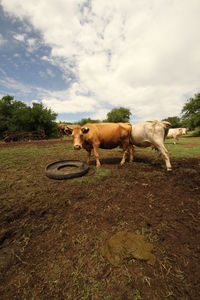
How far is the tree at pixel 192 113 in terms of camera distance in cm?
2638

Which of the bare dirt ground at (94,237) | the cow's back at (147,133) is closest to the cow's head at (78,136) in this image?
the bare dirt ground at (94,237)

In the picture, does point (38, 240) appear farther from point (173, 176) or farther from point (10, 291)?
point (173, 176)

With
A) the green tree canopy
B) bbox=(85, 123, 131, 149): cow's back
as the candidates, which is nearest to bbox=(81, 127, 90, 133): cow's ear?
bbox=(85, 123, 131, 149): cow's back

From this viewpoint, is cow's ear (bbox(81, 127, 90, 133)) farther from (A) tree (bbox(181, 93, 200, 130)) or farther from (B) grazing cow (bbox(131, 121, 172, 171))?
(A) tree (bbox(181, 93, 200, 130))

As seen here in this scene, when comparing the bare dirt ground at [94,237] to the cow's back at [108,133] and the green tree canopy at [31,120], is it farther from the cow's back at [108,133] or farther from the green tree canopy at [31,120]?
the green tree canopy at [31,120]

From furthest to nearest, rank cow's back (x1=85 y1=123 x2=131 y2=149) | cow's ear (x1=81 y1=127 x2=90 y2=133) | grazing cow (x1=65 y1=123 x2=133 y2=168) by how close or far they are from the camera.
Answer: cow's back (x1=85 y1=123 x2=131 y2=149) < grazing cow (x1=65 y1=123 x2=133 y2=168) < cow's ear (x1=81 y1=127 x2=90 y2=133)

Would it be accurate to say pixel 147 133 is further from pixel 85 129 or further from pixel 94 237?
pixel 94 237

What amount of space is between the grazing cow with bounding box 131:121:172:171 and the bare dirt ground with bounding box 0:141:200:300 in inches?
45.8

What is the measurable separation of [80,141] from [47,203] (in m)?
2.32

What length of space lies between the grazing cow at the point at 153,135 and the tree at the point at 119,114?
177 ft

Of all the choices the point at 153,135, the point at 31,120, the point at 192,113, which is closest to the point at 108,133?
the point at 153,135

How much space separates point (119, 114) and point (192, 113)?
33984mm

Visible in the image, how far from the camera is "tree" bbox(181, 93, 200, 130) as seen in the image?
86.6ft

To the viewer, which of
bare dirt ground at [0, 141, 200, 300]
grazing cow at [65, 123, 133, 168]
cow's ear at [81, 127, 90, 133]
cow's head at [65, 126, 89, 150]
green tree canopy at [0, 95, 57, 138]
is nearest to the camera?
bare dirt ground at [0, 141, 200, 300]
